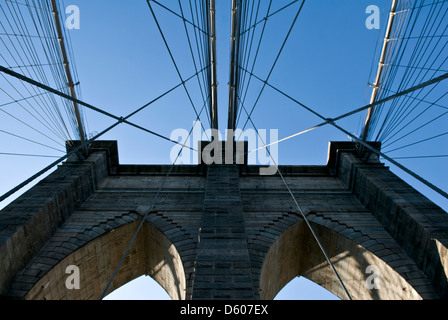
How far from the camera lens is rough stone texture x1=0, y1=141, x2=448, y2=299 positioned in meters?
7.38

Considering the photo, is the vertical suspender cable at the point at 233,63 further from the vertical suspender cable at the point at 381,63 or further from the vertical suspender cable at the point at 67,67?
the vertical suspender cable at the point at 67,67

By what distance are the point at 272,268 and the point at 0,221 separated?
715 centimetres

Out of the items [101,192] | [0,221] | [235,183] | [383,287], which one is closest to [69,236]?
[0,221]

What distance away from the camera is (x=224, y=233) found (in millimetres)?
7766

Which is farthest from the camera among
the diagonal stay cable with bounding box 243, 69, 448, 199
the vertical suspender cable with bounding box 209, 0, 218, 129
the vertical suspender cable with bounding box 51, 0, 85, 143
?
the vertical suspender cable with bounding box 51, 0, 85, 143

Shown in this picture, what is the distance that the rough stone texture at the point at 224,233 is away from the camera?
738 cm

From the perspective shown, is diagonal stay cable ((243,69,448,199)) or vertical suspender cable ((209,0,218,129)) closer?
diagonal stay cable ((243,69,448,199))

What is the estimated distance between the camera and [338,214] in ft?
33.0
